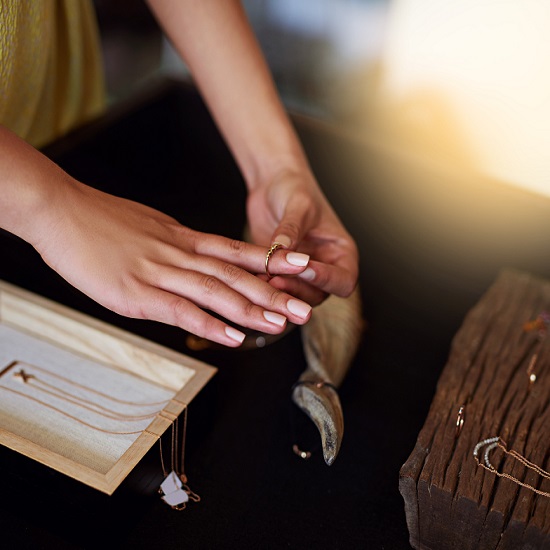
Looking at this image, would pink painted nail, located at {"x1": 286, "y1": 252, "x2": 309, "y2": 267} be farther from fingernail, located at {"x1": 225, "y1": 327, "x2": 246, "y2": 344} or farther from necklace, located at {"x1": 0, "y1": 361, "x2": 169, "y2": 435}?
necklace, located at {"x1": 0, "y1": 361, "x2": 169, "y2": 435}

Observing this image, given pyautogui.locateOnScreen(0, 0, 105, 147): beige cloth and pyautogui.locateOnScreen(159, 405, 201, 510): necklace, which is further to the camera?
pyautogui.locateOnScreen(0, 0, 105, 147): beige cloth

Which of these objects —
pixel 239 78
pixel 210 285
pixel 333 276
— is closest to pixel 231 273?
pixel 210 285

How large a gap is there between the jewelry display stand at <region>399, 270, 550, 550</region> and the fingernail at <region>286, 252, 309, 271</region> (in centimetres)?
21

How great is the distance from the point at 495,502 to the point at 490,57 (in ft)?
3.09

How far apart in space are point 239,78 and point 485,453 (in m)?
0.59

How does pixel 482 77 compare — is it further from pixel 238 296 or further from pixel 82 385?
pixel 82 385

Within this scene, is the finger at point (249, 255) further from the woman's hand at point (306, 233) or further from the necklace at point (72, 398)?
the necklace at point (72, 398)

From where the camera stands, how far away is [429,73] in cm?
131

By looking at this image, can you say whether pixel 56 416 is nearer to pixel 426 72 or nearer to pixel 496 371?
pixel 496 371

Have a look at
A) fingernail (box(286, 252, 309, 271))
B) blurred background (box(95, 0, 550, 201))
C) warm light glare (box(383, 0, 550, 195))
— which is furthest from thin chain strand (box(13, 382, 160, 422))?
warm light glare (box(383, 0, 550, 195))

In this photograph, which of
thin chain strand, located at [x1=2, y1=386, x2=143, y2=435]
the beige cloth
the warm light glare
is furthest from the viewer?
the warm light glare

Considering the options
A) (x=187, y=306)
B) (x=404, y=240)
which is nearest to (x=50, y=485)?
(x=187, y=306)

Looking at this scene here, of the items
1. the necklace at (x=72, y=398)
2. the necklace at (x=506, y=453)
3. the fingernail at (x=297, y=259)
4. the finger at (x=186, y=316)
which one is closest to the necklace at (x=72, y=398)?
the necklace at (x=72, y=398)

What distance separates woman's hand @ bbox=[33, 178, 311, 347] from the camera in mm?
631
